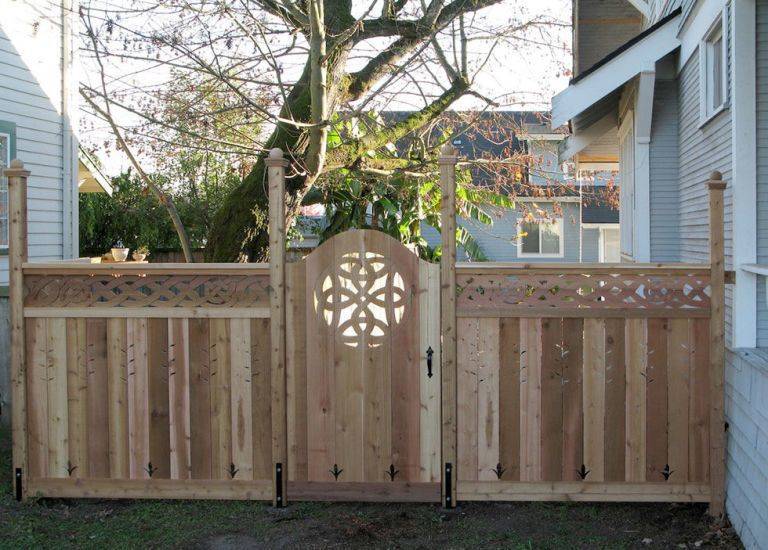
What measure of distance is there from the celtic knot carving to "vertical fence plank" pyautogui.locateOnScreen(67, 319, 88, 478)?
5.53 feet

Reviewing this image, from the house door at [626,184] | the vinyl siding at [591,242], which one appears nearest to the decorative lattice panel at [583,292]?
the house door at [626,184]

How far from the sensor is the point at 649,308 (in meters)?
5.64

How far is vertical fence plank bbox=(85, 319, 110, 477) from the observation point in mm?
5922

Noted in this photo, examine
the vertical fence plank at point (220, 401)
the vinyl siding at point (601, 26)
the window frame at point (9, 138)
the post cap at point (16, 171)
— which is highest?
the vinyl siding at point (601, 26)

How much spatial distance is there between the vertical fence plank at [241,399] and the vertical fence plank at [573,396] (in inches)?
84.4

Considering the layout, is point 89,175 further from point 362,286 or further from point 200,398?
point 362,286

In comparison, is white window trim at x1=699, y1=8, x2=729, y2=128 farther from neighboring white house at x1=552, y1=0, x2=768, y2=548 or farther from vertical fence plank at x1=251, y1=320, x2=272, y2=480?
vertical fence plank at x1=251, y1=320, x2=272, y2=480

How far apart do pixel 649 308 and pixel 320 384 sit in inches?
89.4

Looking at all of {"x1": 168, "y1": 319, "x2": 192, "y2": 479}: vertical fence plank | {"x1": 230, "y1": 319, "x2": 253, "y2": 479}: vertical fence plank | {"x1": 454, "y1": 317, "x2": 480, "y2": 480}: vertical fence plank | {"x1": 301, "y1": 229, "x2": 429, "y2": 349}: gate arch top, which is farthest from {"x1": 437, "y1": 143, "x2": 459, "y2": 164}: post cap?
{"x1": 168, "y1": 319, "x2": 192, "y2": 479}: vertical fence plank

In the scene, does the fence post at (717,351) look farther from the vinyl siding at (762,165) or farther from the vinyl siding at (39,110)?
the vinyl siding at (39,110)

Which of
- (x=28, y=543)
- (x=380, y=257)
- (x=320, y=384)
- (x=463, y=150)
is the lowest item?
(x=28, y=543)

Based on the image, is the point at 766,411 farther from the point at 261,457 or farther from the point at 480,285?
the point at 261,457

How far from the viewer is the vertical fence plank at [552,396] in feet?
18.7

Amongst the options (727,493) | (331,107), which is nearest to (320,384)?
(727,493)
